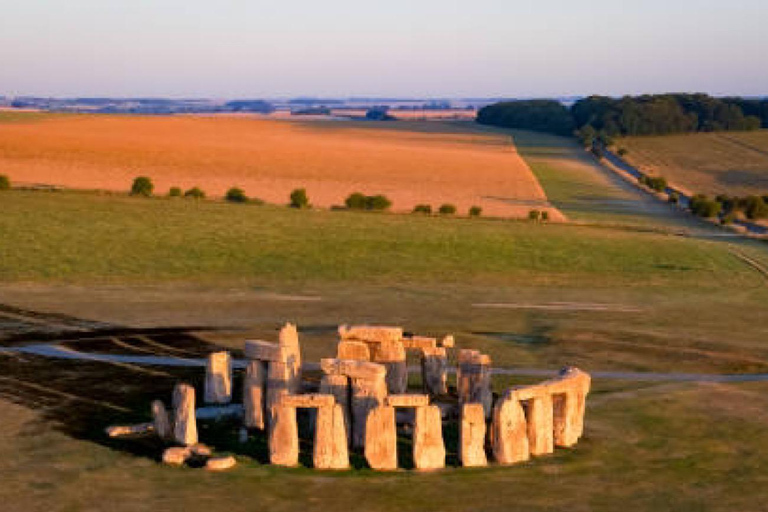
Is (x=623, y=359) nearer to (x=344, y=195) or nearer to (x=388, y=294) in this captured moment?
(x=388, y=294)

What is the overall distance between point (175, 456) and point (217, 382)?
195 inches

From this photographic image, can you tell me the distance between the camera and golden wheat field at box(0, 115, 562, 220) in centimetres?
9144

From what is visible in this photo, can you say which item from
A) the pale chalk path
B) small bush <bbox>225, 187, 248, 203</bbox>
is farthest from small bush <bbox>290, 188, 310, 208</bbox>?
the pale chalk path

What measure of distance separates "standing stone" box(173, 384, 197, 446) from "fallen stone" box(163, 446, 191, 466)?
799 mm

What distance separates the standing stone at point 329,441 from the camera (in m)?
21.3

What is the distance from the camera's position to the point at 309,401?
21.5 meters

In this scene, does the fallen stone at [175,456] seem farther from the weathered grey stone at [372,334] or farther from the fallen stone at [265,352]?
the weathered grey stone at [372,334]

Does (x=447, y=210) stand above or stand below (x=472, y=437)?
below

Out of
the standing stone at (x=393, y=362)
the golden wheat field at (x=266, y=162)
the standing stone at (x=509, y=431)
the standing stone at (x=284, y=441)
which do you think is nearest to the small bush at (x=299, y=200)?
the golden wheat field at (x=266, y=162)

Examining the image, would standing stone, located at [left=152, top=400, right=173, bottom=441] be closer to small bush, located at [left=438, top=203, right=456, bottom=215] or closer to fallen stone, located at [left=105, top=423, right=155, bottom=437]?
fallen stone, located at [left=105, top=423, right=155, bottom=437]

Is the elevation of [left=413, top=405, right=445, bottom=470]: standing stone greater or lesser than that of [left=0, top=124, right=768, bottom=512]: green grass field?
greater

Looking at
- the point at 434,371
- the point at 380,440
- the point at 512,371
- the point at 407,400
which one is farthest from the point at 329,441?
the point at 512,371

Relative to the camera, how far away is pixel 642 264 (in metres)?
55.1

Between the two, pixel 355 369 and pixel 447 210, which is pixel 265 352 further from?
pixel 447 210
